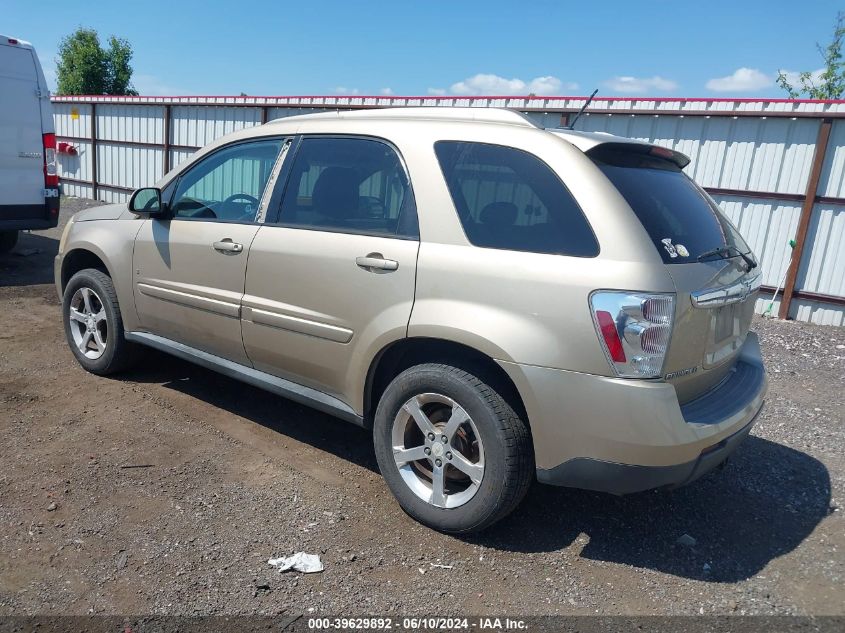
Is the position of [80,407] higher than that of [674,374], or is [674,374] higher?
[674,374]

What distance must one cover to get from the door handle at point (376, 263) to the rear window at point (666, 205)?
3.38 ft

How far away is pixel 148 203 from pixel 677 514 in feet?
12.3

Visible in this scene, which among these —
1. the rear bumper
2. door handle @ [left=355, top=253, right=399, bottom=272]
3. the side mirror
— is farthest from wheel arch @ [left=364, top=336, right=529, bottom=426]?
the side mirror

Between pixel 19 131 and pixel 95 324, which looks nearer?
pixel 95 324

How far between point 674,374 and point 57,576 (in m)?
2.63

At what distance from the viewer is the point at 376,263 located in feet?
10.5

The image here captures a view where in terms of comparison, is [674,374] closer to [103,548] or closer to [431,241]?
[431,241]

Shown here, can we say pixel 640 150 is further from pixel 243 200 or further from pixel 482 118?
pixel 243 200

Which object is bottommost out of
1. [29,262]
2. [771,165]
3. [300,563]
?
[300,563]

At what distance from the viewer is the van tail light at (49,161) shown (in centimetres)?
822

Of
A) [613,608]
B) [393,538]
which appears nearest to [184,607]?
[393,538]

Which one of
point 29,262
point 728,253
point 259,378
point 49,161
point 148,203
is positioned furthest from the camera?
point 29,262

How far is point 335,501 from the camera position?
3410 mm

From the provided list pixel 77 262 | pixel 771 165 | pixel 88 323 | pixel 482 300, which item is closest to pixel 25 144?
pixel 77 262
